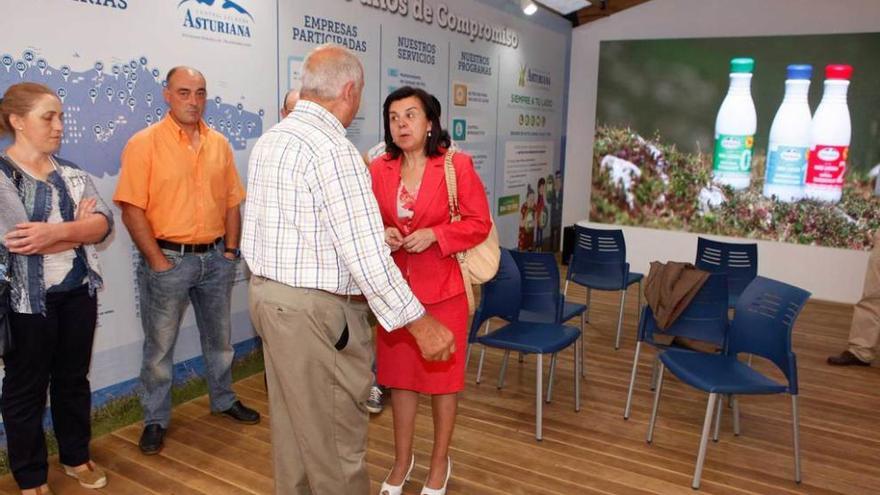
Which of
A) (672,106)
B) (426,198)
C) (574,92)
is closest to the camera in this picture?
(426,198)

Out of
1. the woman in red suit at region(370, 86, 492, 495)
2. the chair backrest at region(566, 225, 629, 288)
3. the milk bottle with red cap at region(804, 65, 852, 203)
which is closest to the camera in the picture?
the woman in red suit at region(370, 86, 492, 495)

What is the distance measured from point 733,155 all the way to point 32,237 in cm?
641

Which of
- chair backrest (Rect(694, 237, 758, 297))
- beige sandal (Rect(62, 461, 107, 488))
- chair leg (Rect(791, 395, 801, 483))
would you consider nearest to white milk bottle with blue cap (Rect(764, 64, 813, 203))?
chair backrest (Rect(694, 237, 758, 297))

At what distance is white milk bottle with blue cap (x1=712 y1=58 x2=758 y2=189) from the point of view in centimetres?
669

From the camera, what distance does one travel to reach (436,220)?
2365mm

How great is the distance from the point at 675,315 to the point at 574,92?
5339 mm

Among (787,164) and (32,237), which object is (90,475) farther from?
(787,164)

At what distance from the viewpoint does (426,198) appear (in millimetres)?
2354

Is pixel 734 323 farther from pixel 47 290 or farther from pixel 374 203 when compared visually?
pixel 47 290

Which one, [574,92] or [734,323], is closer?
[734,323]

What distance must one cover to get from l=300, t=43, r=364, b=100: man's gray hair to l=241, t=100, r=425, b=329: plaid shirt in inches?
1.6

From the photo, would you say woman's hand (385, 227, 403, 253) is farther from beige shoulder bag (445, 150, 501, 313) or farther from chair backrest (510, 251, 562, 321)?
chair backrest (510, 251, 562, 321)

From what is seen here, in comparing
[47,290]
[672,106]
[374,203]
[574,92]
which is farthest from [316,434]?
[574,92]

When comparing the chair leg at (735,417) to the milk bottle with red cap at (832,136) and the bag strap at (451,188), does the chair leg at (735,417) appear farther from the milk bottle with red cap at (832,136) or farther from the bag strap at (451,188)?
the milk bottle with red cap at (832,136)
